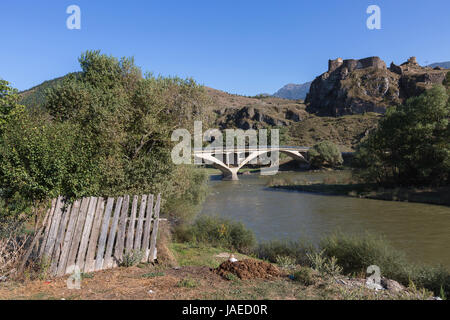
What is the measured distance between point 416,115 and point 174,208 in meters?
24.3

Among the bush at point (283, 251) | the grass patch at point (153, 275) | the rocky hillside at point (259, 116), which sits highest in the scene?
the rocky hillside at point (259, 116)

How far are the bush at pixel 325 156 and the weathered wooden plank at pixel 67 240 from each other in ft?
184

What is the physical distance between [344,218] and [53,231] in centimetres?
1824

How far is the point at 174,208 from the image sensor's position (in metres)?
14.1

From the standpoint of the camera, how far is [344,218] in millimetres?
20422

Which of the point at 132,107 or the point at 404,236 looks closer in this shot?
the point at 132,107

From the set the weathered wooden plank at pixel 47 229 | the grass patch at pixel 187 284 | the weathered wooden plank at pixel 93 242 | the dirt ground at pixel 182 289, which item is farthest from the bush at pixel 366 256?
the weathered wooden plank at pixel 47 229

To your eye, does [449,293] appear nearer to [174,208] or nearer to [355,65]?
[174,208]

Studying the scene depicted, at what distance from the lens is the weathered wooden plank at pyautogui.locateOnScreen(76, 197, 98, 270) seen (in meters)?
6.50

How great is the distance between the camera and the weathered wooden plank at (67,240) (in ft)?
20.7

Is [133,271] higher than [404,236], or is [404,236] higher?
[133,271]

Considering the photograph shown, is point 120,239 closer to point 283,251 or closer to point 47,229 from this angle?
point 47,229

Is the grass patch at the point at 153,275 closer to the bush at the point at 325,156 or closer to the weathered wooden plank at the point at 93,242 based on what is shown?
the weathered wooden plank at the point at 93,242

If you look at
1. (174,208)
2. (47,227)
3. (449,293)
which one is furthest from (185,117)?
(449,293)
